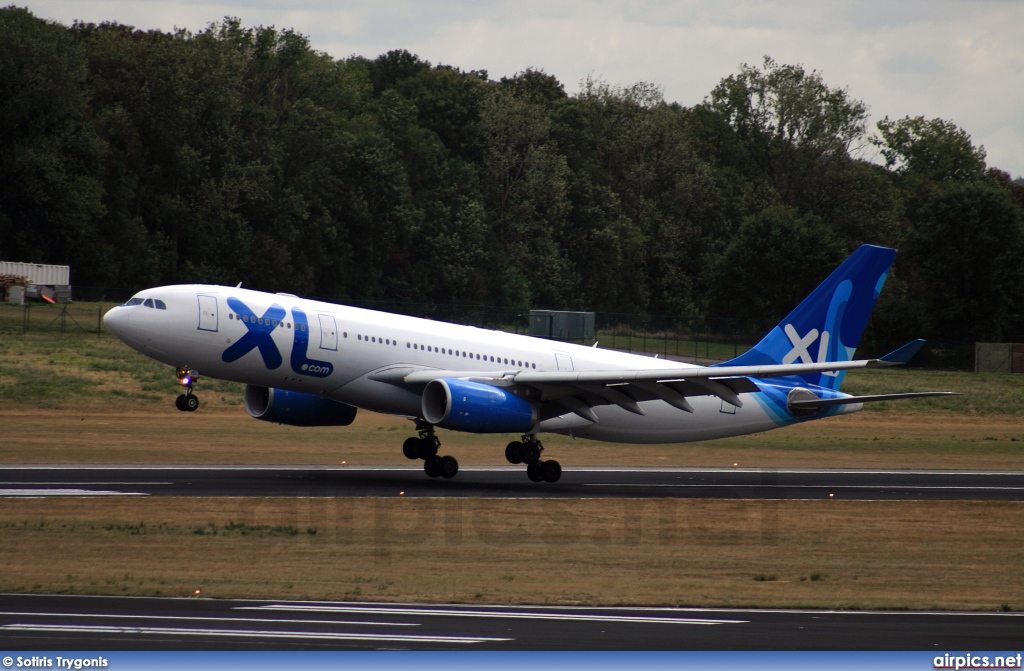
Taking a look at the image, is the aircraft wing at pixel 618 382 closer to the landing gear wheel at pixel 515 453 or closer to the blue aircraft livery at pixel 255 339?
the landing gear wheel at pixel 515 453

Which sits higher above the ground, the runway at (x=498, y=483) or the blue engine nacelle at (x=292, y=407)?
the blue engine nacelle at (x=292, y=407)

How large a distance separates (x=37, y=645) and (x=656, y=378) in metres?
21.6

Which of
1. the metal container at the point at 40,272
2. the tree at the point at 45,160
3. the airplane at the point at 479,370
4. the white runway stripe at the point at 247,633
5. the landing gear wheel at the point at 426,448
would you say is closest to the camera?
the white runway stripe at the point at 247,633

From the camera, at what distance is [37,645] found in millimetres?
14484

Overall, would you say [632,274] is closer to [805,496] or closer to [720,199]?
A: [720,199]

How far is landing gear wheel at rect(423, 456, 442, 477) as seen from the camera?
116 feet

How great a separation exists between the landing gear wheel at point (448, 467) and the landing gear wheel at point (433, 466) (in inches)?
4.4

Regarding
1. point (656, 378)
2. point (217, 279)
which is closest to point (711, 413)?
point (656, 378)

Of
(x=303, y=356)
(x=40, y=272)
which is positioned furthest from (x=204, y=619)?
(x=40, y=272)
